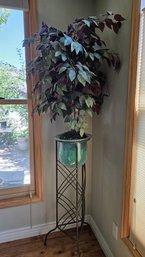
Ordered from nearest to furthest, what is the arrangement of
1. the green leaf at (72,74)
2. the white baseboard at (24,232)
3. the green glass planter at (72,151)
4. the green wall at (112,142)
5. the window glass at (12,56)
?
the green leaf at (72,74)
the green wall at (112,142)
the green glass planter at (72,151)
the window glass at (12,56)
the white baseboard at (24,232)

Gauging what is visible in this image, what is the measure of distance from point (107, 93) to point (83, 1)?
2.81ft

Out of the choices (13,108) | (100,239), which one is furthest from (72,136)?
(100,239)

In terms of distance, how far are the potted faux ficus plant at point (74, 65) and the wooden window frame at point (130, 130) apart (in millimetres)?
143

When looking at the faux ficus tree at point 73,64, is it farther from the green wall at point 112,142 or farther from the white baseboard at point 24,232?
the white baseboard at point 24,232

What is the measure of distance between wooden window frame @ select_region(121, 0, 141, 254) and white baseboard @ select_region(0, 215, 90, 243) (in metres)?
0.83

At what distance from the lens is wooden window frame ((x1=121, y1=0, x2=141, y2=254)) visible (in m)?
1.21

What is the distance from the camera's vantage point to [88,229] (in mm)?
2023

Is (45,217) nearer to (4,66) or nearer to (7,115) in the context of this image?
(7,115)

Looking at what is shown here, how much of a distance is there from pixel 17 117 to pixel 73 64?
2.54ft

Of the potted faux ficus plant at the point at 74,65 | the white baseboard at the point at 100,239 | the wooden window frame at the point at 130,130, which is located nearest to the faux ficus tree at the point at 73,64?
the potted faux ficus plant at the point at 74,65

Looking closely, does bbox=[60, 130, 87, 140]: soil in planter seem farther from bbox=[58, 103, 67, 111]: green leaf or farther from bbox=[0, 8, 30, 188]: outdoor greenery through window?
bbox=[0, 8, 30, 188]: outdoor greenery through window

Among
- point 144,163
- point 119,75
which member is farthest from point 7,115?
point 144,163

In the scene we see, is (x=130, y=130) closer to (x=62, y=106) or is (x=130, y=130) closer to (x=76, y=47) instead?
(x=62, y=106)

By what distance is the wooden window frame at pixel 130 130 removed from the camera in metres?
1.21
